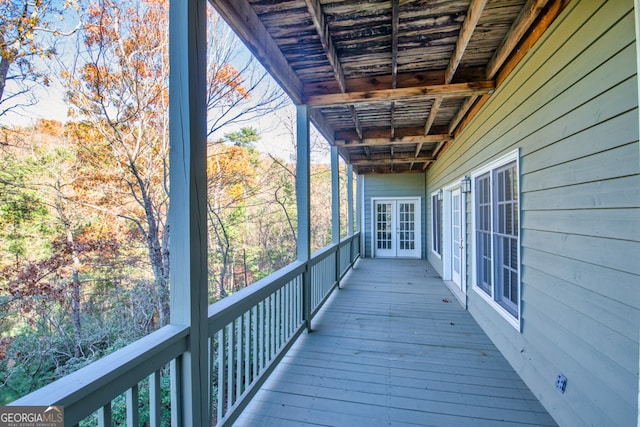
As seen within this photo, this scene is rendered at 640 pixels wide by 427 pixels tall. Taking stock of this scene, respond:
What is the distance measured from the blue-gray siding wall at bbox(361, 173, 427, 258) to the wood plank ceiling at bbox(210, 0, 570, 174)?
485 cm

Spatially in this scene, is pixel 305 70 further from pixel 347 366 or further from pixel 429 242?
pixel 429 242

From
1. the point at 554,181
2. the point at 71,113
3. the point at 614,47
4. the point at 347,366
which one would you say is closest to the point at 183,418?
the point at 347,366

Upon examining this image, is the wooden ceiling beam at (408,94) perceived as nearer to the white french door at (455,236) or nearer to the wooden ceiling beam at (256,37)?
the wooden ceiling beam at (256,37)

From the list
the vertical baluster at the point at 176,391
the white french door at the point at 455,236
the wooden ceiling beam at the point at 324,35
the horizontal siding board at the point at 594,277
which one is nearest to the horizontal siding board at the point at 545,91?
the horizontal siding board at the point at 594,277

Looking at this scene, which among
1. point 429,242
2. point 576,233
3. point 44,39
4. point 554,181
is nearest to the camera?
point 576,233

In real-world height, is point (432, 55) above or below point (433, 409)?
above

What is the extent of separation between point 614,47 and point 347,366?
2.87m

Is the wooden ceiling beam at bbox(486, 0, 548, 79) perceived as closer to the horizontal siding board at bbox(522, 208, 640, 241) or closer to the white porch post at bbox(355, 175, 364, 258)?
the horizontal siding board at bbox(522, 208, 640, 241)

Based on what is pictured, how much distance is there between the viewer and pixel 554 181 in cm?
195

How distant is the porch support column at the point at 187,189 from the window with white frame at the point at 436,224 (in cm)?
622

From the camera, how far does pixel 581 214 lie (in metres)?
1.68

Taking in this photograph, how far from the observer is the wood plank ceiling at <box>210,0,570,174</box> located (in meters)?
2.05

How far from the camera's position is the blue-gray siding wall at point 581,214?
4.44 feet

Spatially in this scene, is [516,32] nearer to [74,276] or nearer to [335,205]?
[335,205]
